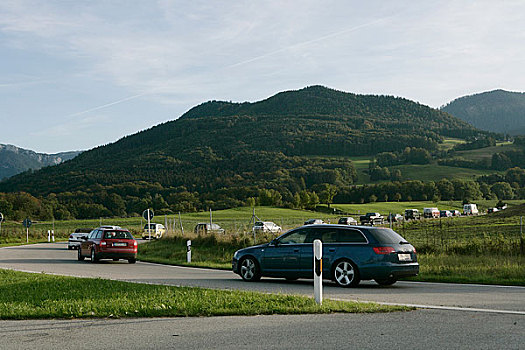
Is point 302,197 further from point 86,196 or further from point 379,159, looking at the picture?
point 379,159

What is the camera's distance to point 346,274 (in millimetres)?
15023

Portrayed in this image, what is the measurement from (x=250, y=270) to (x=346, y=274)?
9.65 ft

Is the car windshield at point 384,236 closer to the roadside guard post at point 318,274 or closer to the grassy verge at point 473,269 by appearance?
the grassy verge at point 473,269

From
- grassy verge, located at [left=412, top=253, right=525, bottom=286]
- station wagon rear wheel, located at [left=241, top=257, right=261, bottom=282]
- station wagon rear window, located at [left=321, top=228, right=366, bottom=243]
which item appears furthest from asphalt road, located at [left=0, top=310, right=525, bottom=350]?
grassy verge, located at [left=412, top=253, right=525, bottom=286]

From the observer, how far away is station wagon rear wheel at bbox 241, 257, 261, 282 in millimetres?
16578

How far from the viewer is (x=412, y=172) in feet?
571

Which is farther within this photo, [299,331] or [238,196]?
[238,196]

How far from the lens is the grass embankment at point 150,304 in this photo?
9.88m

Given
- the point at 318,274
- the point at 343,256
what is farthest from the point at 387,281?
the point at 318,274

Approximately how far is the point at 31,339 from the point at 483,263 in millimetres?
14724

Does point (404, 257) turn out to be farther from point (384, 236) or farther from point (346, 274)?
point (346, 274)

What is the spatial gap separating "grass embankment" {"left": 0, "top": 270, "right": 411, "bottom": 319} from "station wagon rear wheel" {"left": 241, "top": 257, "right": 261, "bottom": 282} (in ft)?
12.8

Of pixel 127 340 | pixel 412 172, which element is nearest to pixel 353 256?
pixel 127 340

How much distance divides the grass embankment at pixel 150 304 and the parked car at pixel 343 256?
151 inches
